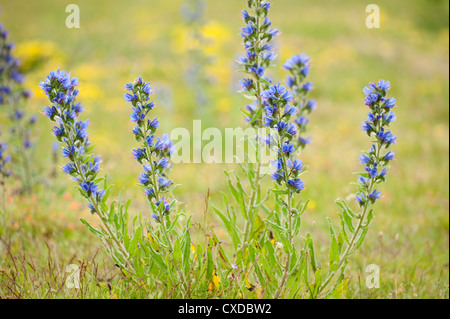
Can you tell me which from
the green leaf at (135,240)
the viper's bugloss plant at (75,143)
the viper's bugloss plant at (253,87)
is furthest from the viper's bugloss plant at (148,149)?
the viper's bugloss plant at (253,87)

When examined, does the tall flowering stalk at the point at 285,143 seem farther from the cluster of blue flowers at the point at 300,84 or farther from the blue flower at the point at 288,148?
the cluster of blue flowers at the point at 300,84

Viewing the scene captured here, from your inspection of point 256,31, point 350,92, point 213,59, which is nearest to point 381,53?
point 350,92

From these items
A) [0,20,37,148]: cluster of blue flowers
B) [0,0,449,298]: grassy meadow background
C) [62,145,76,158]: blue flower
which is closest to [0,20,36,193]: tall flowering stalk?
[0,20,37,148]: cluster of blue flowers

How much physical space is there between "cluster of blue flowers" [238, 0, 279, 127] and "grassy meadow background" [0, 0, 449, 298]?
2.67ft

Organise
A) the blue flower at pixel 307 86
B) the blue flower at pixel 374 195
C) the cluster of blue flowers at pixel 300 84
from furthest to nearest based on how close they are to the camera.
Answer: the blue flower at pixel 307 86
the cluster of blue flowers at pixel 300 84
the blue flower at pixel 374 195

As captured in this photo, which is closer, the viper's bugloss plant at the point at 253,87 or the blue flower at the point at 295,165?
the blue flower at the point at 295,165

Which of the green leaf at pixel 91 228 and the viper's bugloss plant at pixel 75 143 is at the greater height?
the viper's bugloss plant at pixel 75 143

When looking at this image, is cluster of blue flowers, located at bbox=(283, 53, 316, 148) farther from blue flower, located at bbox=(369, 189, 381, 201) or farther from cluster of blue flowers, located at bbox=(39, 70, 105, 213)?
cluster of blue flowers, located at bbox=(39, 70, 105, 213)

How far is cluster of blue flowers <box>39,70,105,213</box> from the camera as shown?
279cm

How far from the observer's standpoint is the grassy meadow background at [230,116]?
4.23 metres

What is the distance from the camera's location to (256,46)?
3.31 metres

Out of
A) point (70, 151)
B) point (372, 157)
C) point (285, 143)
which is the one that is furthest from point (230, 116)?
point (70, 151)

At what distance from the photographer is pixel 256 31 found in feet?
10.7

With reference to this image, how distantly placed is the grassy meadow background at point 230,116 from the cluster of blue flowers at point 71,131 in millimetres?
679
